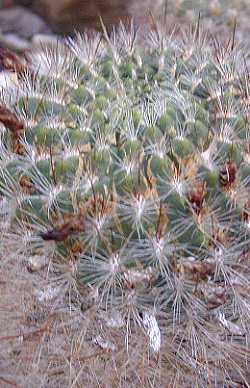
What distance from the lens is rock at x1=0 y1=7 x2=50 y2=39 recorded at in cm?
459

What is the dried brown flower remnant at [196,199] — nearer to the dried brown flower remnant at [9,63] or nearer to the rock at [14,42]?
the dried brown flower remnant at [9,63]

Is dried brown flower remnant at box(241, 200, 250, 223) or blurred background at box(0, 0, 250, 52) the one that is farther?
blurred background at box(0, 0, 250, 52)

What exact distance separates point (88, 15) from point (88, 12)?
0.01 metres

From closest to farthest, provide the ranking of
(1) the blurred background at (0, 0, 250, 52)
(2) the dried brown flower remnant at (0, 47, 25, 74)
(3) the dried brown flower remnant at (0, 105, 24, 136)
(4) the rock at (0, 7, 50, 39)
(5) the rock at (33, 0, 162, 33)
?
(3) the dried brown flower remnant at (0, 105, 24, 136) < (2) the dried brown flower remnant at (0, 47, 25, 74) < (1) the blurred background at (0, 0, 250, 52) < (5) the rock at (33, 0, 162, 33) < (4) the rock at (0, 7, 50, 39)

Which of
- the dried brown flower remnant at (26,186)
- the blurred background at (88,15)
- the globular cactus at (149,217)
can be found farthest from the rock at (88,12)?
the dried brown flower remnant at (26,186)

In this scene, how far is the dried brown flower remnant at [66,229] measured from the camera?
54.2 inches

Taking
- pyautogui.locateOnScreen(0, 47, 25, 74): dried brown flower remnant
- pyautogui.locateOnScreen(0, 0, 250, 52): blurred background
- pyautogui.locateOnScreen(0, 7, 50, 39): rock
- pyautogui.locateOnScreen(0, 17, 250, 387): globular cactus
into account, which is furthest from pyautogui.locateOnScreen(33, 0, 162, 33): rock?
pyautogui.locateOnScreen(0, 17, 250, 387): globular cactus

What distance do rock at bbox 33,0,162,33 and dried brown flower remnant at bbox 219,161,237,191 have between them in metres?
2.01

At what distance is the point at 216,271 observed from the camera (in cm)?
142

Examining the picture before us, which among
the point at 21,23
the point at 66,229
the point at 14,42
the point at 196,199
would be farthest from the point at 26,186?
Result: the point at 21,23

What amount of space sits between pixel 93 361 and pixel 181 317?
18 centimetres

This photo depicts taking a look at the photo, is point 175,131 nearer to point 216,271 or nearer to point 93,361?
point 216,271

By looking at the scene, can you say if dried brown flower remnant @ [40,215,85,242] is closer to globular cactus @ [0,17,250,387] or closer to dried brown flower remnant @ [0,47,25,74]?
globular cactus @ [0,17,250,387]

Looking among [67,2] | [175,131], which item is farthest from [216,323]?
[67,2]
